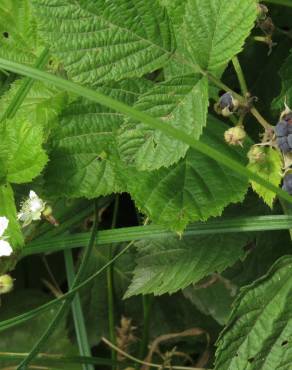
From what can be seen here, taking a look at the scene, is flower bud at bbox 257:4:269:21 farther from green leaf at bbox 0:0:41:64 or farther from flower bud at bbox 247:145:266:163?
green leaf at bbox 0:0:41:64

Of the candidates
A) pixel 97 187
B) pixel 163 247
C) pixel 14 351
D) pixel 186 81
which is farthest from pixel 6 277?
pixel 14 351

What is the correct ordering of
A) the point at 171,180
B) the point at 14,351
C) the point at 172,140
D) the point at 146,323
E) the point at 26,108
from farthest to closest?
the point at 14,351 < the point at 146,323 < the point at 26,108 < the point at 171,180 < the point at 172,140

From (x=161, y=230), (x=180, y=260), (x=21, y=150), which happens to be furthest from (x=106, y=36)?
(x=180, y=260)

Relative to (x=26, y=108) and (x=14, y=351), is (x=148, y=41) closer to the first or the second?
(x=26, y=108)

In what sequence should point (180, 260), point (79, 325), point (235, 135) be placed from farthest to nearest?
point (79, 325), point (180, 260), point (235, 135)

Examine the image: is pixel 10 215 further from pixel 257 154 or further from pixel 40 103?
pixel 257 154
